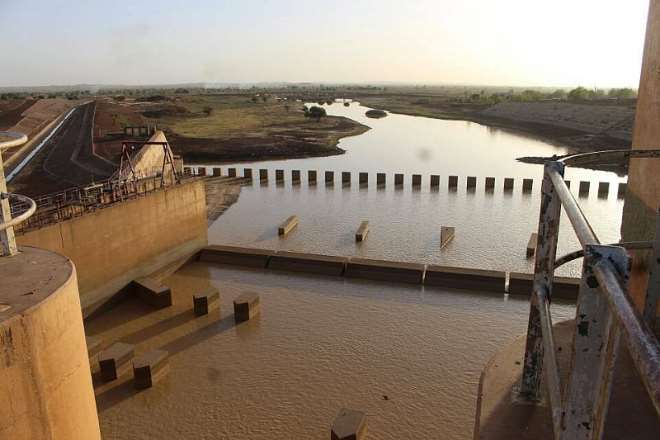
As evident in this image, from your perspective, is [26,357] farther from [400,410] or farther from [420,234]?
[420,234]

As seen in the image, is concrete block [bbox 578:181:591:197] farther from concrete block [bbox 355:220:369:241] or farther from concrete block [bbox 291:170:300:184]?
concrete block [bbox 291:170:300:184]

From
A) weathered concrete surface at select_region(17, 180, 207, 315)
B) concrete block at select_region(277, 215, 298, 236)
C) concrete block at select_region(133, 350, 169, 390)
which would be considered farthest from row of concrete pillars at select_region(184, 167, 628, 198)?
concrete block at select_region(133, 350, 169, 390)

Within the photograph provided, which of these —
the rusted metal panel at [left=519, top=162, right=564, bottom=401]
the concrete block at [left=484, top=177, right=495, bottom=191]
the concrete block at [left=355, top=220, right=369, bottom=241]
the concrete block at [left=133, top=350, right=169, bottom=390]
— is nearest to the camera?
the rusted metal panel at [left=519, top=162, right=564, bottom=401]

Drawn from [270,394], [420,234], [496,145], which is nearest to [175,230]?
[270,394]

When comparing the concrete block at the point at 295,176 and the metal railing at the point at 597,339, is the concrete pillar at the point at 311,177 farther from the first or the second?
the metal railing at the point at 597,339

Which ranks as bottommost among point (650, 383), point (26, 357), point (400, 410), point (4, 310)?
point (400, 410)
